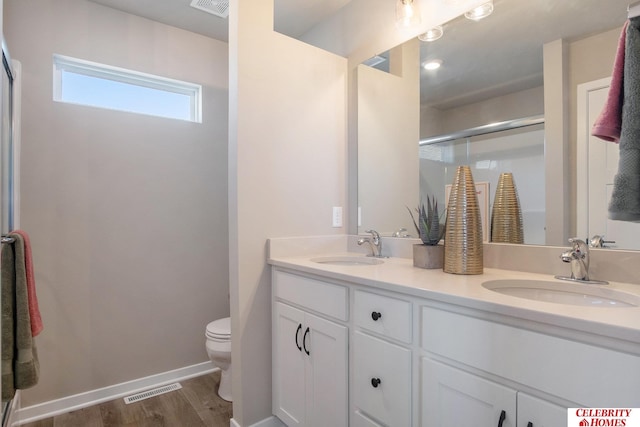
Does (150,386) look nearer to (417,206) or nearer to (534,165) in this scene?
(417,206)

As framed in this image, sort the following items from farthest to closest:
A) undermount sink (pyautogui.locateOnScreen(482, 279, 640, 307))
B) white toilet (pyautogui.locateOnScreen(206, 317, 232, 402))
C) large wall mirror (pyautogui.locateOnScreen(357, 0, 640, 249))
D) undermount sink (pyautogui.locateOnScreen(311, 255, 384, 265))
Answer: white toilet (pyautogui.locateOnScreen(206, 317, 232, 402)) < undermount sink (pyautogui.locateOnScreen(311, 255, 384, 265)) < large wall mirror (pyautogui.locateOnScreen(357, 0, 640, 249)) < undermount sink (pyautogui.locateOnScreen(482, 279, 640, 307))

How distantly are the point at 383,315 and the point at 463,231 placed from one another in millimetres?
470

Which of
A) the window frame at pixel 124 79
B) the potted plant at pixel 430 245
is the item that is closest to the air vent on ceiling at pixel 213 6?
the window frame at pixel 124 79

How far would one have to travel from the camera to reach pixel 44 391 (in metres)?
1.97

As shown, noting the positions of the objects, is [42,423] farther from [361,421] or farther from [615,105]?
[615,105]

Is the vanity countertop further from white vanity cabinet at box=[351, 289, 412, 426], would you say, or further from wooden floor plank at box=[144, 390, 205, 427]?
wooden floor plank at box=[144, 390, 205, 427]

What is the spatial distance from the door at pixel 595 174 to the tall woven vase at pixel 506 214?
21 cm

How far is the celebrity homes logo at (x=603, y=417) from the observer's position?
2.29ft

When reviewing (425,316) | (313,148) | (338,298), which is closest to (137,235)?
(313,148)

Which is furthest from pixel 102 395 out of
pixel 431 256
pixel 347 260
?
pixel 431 256

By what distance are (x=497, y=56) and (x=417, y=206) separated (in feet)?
2.53

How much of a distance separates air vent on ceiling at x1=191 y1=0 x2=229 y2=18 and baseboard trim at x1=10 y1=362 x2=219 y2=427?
2.46m

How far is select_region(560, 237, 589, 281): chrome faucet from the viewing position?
114 centimetres

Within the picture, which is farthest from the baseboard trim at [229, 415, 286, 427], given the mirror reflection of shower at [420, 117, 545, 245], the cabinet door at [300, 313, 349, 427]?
the mirror reflection of shower at [420, 117, 545, 245]
